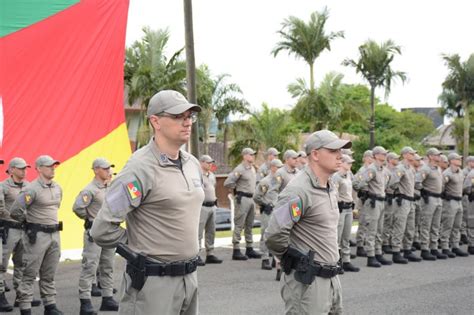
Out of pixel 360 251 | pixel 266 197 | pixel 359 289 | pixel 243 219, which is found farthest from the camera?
pixel 360 251

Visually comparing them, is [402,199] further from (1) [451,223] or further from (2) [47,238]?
(2) [47,238]

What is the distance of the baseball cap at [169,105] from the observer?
16.3ft

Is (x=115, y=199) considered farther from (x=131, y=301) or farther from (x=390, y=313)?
(x=390, y=313)

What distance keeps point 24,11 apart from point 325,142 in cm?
817

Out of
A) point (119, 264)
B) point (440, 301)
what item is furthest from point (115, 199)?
point (119, 264)

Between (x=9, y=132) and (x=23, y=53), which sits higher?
(x=23, y=53)

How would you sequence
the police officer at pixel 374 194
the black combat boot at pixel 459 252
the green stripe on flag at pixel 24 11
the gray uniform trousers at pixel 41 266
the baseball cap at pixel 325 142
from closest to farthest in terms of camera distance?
the baseball cap at pixel 325 142 → the gray uniform trousers at pixel 41 266 → the green stripe on flag at pixel 24 11 → the police officer at pixel 374 194 → the black combat boot at pixel 459 252

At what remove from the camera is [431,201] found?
51.1 ft

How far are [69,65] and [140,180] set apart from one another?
821 cm

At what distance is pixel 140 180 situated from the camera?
4.83m

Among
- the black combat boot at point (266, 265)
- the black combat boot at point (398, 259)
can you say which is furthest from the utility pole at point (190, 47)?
the black combat boot at point (398, 259)

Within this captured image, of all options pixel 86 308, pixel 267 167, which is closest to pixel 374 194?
pixel 267 167

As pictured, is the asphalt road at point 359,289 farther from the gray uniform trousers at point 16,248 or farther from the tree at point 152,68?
the tree at point 152,68

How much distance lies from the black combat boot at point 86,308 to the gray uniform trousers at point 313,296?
4353 mm
